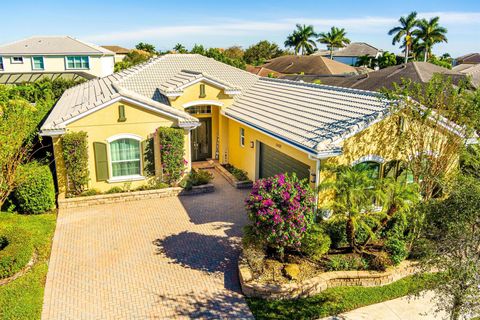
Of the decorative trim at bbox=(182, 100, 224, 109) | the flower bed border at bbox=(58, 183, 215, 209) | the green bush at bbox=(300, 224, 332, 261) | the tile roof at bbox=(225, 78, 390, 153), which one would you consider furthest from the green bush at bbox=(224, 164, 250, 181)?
the green bush at bbox=(300, 224, 332, 261)

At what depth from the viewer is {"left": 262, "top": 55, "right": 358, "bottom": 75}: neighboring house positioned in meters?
53.2

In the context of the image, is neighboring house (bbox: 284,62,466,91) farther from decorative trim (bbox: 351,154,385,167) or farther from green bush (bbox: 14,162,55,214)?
green bush (bbox: 14,162,55,214)

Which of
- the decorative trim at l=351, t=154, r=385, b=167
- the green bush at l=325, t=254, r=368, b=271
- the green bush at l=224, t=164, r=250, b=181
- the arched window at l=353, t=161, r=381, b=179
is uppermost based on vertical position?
the decorative trim at l=351, t=154, r=385, b=167

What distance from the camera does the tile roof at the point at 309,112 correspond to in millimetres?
13516

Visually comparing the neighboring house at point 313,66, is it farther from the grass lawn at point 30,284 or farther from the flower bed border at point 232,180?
the grass lawn at point 30,284

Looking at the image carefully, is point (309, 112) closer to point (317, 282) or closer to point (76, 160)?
point (317, 282)

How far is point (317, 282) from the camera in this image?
10750mm

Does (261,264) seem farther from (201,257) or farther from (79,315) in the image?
(79,315)

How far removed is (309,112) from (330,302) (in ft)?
27.3

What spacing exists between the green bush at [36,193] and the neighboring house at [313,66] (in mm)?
43070

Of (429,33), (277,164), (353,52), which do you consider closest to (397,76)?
(277,164)

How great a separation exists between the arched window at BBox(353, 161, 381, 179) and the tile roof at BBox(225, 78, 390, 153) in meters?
1.46

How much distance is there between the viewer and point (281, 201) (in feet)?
35.8

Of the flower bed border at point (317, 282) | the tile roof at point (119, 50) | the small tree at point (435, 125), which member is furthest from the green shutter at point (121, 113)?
the tile roof at point (119, 50)
